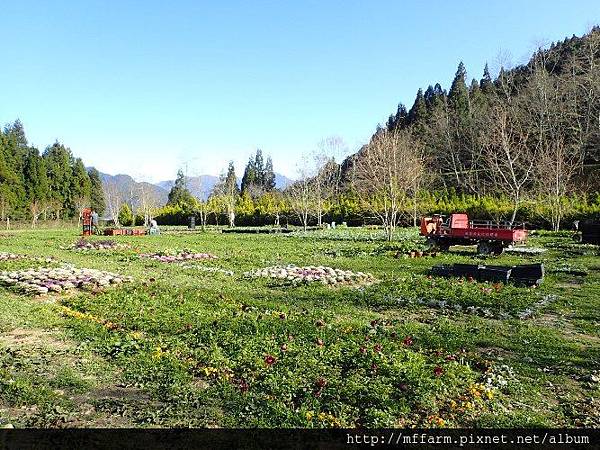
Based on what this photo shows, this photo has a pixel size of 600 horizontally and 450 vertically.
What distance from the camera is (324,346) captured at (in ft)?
23.2

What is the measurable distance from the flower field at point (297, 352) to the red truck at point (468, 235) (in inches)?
307

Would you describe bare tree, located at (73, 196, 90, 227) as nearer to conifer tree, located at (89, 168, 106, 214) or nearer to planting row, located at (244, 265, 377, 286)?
conifer tree, located at (89, 168, 106, 214)

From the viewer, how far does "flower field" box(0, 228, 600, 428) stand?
495 centimetres

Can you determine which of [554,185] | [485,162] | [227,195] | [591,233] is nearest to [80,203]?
[227,195]

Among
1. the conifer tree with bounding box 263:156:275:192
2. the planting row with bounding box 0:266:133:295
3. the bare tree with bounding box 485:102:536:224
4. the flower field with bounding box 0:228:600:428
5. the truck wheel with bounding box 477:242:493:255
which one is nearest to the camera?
the flower field with bounding box 0:228:600:428

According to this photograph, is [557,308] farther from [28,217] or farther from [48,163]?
[48,163]

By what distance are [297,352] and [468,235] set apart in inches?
699

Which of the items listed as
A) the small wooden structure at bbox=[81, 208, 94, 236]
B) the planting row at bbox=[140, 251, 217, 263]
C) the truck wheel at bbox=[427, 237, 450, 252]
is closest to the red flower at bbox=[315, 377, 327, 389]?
the planting row at bbox=[140, 251, 217, 263]

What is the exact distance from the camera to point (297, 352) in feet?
22.3

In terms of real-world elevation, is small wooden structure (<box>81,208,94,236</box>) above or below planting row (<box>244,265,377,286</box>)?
above

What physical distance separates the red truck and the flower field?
781 centimetres

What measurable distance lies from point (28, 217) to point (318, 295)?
7419cm

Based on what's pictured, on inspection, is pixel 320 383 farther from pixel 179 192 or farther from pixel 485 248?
pixel 179 192

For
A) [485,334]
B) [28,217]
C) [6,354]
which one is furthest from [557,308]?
[28,217]
